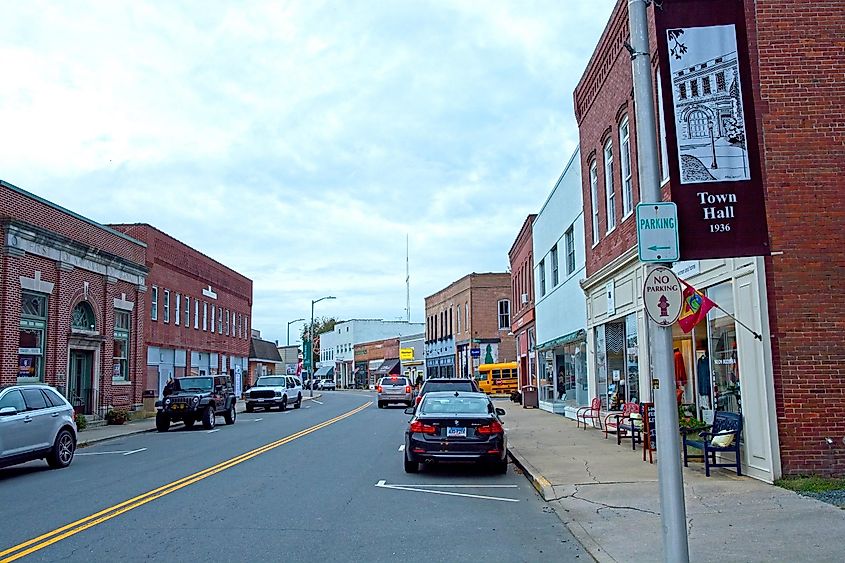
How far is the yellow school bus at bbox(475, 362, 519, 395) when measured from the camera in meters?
50.8

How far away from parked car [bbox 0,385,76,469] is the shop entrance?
11.9m

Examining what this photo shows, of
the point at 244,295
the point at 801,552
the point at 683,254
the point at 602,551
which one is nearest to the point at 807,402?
the point at 801,552

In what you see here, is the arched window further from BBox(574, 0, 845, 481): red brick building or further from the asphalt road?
BBox(574, 0, 845, 481): red brick building

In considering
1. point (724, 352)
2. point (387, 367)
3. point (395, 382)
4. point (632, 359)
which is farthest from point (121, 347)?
point (387, 367)

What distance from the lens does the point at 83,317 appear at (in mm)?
29156

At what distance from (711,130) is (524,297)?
3337 cm

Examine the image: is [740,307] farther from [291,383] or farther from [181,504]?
[291,383]

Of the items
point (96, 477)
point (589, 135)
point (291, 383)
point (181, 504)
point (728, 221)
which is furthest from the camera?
point (291, 383)

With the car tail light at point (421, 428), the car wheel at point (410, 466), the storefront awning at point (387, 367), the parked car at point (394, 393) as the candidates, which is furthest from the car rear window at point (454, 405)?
the storefront awning at point (387, 367)

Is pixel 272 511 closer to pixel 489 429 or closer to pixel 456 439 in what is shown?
pixel 456 439

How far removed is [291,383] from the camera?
43000 mm

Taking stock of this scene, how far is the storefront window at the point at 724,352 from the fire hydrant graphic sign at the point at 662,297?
637 centimetres

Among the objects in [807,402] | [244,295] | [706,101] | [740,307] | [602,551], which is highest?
[244,295]

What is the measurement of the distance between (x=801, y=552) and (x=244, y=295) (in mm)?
53494
